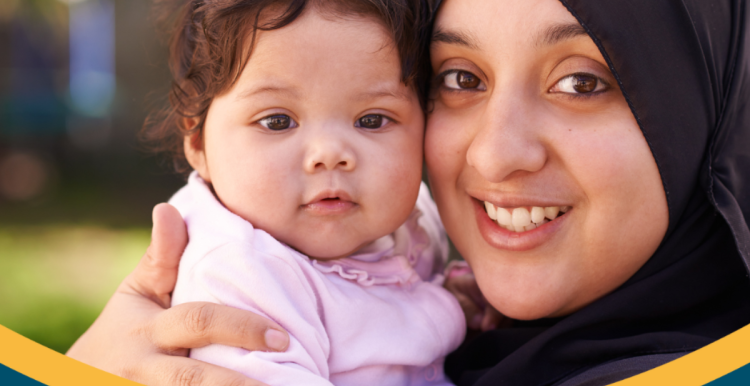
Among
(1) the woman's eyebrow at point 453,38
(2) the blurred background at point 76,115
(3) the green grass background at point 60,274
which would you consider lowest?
(3) the green grass background at point 60,274

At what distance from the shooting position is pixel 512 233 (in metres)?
2.05

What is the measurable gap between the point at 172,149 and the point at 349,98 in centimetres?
133

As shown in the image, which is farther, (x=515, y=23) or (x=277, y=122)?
(x=277, y=122)

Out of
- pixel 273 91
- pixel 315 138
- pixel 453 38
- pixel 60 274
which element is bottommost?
pixel 60 274

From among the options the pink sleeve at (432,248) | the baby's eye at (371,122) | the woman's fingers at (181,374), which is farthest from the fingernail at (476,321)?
the woman's fingers at (181,374)

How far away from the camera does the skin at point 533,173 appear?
1838 mm

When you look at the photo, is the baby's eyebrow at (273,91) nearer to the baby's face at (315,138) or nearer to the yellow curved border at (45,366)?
the baby's face at (315,138)

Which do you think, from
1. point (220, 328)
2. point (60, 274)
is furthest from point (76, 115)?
point (220, 328)

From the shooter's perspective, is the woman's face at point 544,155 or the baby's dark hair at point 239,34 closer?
the woman's face at point 544,155

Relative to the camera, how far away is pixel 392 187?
206 cm

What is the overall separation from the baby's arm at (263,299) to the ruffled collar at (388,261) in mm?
174

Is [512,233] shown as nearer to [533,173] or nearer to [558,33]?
[533,173]

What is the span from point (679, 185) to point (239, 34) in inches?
57.1

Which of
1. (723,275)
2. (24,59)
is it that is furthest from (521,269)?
(24,59)
